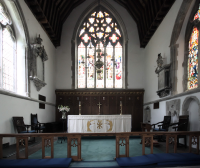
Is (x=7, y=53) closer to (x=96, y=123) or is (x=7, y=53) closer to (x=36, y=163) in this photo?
(x=96, y=123)

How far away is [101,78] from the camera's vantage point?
39.3 ft

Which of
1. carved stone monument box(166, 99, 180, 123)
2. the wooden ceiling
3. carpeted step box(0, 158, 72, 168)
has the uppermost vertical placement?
the wooden ceiling

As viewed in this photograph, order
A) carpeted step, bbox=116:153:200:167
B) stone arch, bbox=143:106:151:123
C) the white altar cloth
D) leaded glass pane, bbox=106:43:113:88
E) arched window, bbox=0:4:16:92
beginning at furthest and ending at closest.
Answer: leaded glass pane, bbox=106:43:113:88
stone arch, bbox=143:106:151:123
the white altar cloth
arched window, bbox=0:4:16:92
carpeted step, bbox=116:153:200:167

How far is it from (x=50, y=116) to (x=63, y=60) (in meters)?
3.53

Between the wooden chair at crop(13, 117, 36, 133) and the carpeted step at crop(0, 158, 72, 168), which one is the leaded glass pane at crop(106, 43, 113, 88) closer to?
the wooden chair at crop(13, 117, 36, 133)

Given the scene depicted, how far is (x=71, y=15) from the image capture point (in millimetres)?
12016

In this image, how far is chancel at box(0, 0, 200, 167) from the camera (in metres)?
4.97

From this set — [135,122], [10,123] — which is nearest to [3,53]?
[10,123]

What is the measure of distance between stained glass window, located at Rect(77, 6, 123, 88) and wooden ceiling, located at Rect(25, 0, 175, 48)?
1.22 meters

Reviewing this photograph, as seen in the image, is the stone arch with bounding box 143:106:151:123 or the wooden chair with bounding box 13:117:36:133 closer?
the wooden chair with bounding box 13:117:36:133

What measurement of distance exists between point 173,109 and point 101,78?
564cm

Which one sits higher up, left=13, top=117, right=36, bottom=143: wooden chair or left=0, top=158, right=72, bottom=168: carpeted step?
left=13, top=117, right=36, bottom=143: wooden chair

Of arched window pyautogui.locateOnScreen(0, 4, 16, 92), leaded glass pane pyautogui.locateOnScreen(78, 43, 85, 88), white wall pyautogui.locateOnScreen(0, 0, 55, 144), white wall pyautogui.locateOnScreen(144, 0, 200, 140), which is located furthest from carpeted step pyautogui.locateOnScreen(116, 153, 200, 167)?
leaded glass pane pyautogui.locateOnScreen(78, 43, 85, 88)

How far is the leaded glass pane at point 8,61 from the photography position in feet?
21.4
